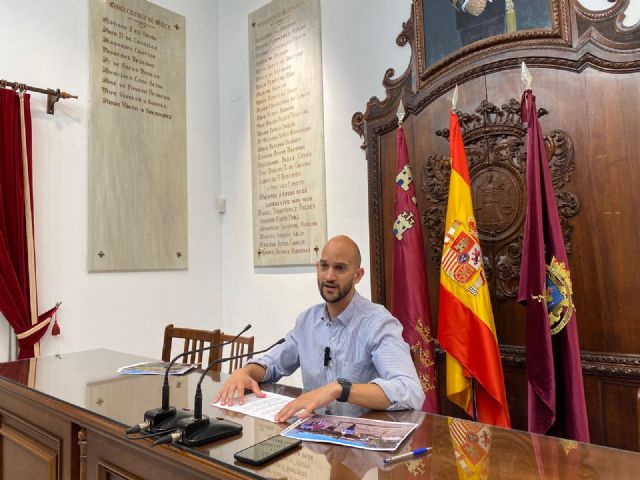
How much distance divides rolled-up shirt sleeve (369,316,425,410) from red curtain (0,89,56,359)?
2.24 meters

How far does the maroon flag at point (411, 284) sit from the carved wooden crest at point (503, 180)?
1.05 feet

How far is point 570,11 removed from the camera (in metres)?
2.25

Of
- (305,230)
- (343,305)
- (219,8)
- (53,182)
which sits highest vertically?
(219,8)

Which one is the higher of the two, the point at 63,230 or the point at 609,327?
the point at 63,230

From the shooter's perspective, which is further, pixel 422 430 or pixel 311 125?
pixel 311 125

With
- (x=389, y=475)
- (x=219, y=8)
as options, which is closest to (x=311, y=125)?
(x=219, y=8)

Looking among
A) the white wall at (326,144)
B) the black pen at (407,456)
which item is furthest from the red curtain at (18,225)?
the black pen at (407,456)

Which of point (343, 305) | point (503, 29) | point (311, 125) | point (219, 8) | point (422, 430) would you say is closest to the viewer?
point (422, 430)

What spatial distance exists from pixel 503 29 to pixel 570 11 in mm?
306

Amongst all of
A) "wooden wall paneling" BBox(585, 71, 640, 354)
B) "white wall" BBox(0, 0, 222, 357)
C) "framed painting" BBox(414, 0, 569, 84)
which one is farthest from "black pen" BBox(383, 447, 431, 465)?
"white wall" BBox(0, 0, 222, 357)

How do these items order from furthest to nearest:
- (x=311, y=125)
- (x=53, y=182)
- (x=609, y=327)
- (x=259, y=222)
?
→ (x=259, y=222), (x=311, y=125), (x=53, y=182), (x=609, y=327)

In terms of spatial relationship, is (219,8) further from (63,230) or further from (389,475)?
(389,475)

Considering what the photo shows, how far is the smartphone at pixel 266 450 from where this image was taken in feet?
3.35

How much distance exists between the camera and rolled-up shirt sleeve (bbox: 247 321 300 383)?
1.81 metres
